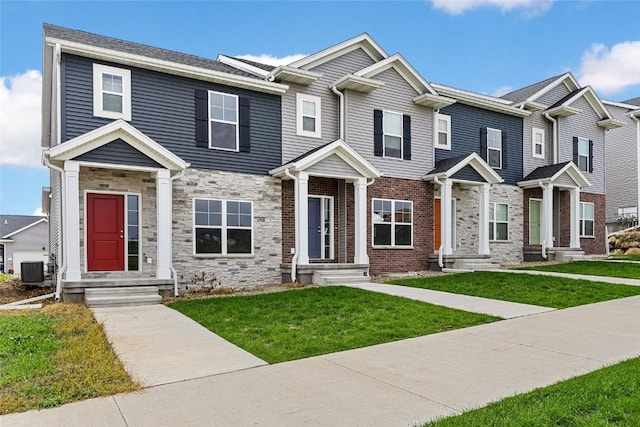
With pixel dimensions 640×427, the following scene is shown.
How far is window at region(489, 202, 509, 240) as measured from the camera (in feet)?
58.7

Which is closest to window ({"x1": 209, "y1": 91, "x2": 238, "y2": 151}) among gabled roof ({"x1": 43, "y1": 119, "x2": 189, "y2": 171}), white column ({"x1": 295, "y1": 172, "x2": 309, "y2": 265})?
gabled roof ({"x1": 43, "y1": 119, "x2": 189, "y2": 171})

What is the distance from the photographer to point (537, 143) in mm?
19484

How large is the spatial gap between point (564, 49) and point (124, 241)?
1771 centimetres

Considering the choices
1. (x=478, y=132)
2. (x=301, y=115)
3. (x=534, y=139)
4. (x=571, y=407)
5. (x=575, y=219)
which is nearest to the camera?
(x=571, y=407)

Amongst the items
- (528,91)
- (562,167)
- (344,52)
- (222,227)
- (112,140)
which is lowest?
(222,227)

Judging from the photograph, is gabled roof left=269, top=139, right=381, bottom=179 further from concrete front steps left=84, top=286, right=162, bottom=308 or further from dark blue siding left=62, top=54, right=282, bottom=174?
concrete front steps left=84, top=286, right=162, bottom=308

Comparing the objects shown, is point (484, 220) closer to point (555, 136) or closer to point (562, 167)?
point (562, 167)

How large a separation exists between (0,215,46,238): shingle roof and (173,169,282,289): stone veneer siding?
3882 centimetres

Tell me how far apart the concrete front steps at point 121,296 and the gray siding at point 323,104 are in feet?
17.7

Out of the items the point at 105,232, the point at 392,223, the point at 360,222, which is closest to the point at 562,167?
the point at 392,223

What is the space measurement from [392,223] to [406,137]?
9.57 feet

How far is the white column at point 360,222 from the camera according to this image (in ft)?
44.6

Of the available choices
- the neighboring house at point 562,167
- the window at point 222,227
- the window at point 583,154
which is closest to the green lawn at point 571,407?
the window at point 222,227

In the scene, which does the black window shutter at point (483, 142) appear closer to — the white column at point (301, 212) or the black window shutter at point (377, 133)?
the black window shutter at point (377, 133)
